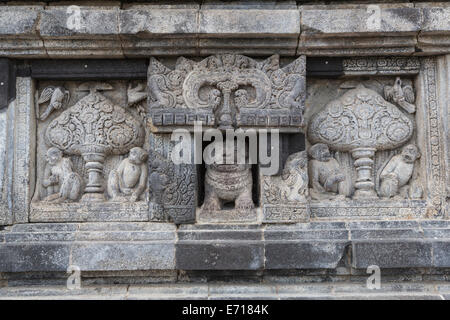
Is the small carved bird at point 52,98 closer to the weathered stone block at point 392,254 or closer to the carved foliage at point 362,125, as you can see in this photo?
the carved foliage at point 362,125

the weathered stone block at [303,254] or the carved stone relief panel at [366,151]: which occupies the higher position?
the carved stone relief panel at [366,151]

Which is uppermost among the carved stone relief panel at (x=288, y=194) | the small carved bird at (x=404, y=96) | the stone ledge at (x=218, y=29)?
the stone ledge at (x=218, y=29)

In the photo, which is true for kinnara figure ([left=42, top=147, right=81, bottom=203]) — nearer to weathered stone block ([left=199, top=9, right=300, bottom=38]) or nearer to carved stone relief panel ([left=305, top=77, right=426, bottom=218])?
weathered stone block ([left=199, top=9, right=300, bottom=38])

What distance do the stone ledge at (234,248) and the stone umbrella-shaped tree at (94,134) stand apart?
53 centimetres

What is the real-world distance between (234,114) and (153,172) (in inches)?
34.6

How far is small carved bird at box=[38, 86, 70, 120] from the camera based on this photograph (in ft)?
14.0

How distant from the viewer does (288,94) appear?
408cm

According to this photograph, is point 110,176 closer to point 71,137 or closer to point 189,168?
point 71,137

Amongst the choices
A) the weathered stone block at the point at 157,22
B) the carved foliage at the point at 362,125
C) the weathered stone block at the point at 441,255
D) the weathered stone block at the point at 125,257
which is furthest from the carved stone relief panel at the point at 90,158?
the weathered stone block at the point at 441,255

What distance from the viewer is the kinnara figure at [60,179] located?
4164 millimetres

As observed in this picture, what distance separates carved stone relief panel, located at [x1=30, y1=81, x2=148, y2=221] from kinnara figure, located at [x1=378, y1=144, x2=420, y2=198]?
2.18 m

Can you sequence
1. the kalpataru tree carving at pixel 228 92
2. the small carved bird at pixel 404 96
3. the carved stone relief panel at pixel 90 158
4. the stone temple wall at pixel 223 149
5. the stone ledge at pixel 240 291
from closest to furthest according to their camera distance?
the stone ledge at pixel 240 291
the stone temple wall at pixel 223 149
the kalpataru tree carving at pixel 228 92
the carved stone relief panel at pixel 90 158
the small carved bird at pixel 404 96

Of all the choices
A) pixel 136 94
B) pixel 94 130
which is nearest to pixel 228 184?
pixel 136 94

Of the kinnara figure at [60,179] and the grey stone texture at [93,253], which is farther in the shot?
the kinnara figure at [60,179]
